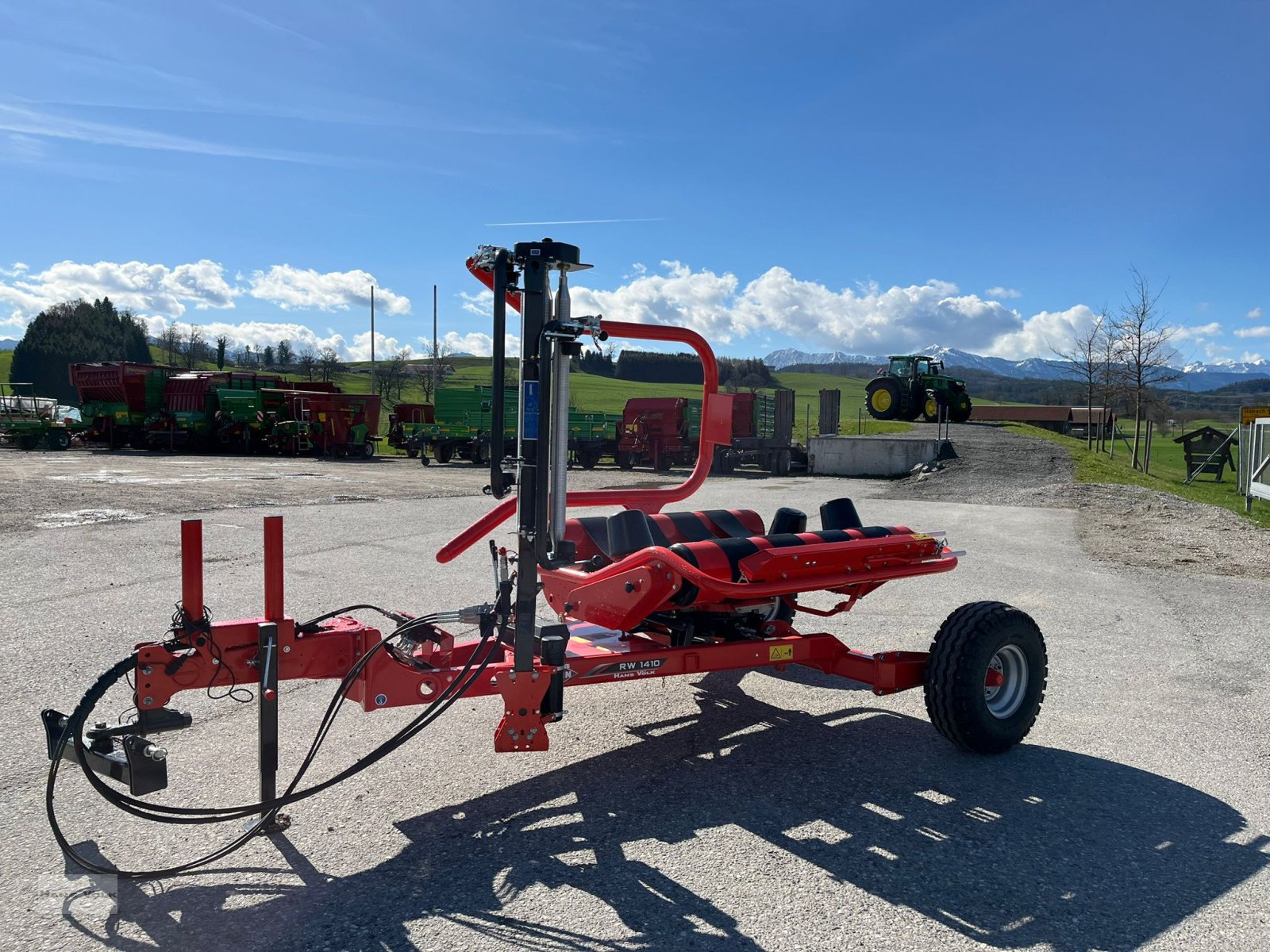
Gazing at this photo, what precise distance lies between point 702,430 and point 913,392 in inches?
1203

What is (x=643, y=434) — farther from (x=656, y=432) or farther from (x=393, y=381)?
(x=393, y=381)

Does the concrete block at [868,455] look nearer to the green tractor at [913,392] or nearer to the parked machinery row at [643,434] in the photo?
the parked machinery row at [643,434]

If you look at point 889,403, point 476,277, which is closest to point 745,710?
point 476,277

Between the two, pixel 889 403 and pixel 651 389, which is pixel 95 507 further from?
pixel 651 389

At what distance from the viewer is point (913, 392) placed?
3309 centimetres

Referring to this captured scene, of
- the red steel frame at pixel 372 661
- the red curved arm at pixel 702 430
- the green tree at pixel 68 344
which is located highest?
the green tree at pixel 68 344

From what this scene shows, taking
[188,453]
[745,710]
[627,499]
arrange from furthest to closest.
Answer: [188,453]
[745,710]
[627,499]

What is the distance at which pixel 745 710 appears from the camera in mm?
5086

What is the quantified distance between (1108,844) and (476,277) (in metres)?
3.35

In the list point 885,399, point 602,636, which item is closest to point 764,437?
point 885,399

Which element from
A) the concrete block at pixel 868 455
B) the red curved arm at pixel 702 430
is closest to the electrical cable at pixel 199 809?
the red curved arm at pixel 702 430

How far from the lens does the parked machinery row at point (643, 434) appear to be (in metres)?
27.9

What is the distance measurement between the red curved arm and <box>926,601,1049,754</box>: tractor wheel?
4.56 feet

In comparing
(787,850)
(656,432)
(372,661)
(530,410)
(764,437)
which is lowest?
(787,850)
